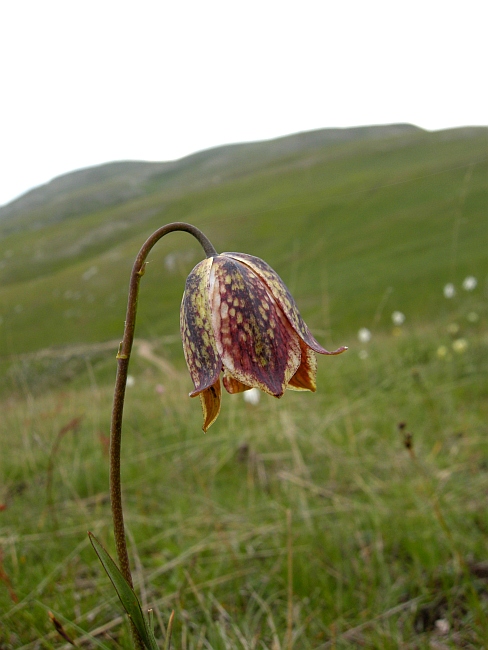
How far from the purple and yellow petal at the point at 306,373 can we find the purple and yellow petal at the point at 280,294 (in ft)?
0.13

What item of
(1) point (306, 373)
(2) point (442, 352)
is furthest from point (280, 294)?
(2) point (442, 352)

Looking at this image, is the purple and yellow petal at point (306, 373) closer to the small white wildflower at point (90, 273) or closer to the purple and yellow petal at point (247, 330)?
the purple and yellow petal at point (247, 330)

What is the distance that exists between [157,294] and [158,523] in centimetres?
3252

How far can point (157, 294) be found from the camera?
34.8m

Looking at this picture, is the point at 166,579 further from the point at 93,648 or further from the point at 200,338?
the point at 200,338

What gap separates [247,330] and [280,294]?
0.37ft

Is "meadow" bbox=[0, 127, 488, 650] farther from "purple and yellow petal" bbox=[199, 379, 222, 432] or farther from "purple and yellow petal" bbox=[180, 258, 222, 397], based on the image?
"purple and yellow petal" bbox=[199, 379, 222, 432]

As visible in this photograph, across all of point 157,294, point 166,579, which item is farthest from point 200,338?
point 157,294

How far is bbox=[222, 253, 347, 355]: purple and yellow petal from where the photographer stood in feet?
3.94

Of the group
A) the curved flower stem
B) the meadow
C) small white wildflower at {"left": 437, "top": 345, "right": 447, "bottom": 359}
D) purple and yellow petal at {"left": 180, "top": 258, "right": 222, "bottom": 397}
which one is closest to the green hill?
purple and yellow petal at {"left": 180, "top": 258, "right": 222, "bottom": 397}

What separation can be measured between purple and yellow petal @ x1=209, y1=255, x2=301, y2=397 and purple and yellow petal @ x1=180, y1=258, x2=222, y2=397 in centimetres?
2

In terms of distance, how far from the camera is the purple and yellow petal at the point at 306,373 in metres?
1.28

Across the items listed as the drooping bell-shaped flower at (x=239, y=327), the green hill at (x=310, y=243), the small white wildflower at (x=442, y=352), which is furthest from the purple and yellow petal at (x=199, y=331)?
the small white wildflower at (x=442, y=352)

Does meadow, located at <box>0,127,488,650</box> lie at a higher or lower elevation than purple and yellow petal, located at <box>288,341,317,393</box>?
lower
